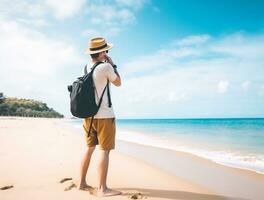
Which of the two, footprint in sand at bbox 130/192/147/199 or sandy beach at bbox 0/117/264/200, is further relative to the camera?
sandy beach at bbox 0/117/264/200

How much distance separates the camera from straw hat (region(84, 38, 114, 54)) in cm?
359

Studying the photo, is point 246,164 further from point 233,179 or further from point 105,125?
point 105,125

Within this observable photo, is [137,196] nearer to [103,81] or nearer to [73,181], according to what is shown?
[73,181]

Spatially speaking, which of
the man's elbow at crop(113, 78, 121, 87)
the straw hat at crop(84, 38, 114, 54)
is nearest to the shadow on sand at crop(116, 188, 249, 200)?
the man's elbow at crop(113, 78, 121, 87)

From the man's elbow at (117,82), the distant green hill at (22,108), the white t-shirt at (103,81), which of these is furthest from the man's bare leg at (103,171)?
the distant green hill at (22,108)

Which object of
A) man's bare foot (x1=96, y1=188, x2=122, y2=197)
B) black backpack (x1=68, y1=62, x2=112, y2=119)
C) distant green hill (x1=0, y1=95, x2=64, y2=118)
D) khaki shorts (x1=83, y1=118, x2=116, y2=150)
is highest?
distant green hill (x1=0, y1=95, x2=64, y2=118)

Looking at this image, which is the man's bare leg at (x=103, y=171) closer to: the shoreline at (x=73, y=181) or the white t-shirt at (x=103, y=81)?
the shoreline at (x=73, y=181)

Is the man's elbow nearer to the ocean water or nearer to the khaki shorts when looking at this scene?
the khaki shorts

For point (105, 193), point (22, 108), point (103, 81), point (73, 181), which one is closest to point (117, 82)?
point (103, 81)

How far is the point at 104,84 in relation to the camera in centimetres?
349

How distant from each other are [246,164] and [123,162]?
2846mm

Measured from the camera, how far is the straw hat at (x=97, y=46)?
3593mm

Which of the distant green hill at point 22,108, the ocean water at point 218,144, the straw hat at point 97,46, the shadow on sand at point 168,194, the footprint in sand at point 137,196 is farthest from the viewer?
the distant green hill at point 22,108

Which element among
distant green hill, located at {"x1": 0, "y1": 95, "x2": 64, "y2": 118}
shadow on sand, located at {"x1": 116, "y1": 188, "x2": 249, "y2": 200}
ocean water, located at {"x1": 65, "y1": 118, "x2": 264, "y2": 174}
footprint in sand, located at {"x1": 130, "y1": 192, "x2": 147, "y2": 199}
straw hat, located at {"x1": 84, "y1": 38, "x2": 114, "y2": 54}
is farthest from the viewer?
distant green hill, located at {"x1": 0, "y1": 95, "x2": 64, "y2": 118}
